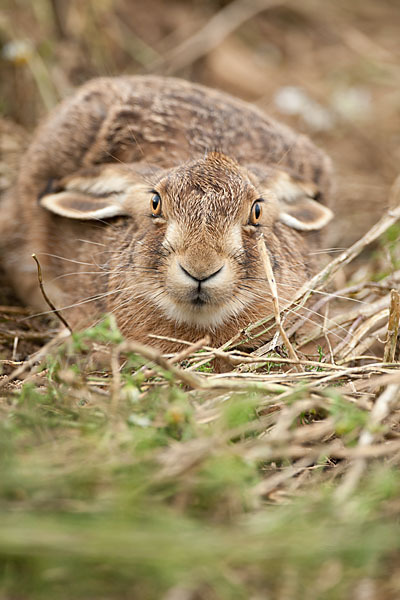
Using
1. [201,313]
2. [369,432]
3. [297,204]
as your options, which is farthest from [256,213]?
[369,432]

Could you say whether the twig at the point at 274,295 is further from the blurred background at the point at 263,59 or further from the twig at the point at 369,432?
the blurred background at the point at 263,59

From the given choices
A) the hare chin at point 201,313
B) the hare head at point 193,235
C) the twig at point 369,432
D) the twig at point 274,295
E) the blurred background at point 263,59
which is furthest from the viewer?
the blurred background at point 263,59

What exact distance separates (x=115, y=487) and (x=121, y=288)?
2.30 metres

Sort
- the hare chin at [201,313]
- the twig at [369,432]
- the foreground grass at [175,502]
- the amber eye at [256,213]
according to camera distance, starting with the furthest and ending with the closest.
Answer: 1. the amber eye at [256,213]
2. the hare chin at [201,313]
3. the twig at [369,432]
4. the foreground grass at [175,502]

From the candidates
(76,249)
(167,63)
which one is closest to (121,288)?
(76,249)

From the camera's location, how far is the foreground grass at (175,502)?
2.33 meters

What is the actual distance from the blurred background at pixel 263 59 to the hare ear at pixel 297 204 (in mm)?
1589

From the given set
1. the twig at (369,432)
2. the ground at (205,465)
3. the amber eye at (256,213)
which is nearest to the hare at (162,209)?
the amber eye at (256,213)

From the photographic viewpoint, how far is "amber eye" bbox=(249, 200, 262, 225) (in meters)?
4.66

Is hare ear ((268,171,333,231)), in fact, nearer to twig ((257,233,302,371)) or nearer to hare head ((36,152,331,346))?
hare head ((36,152,331,346))

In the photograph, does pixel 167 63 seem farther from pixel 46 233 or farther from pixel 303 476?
pixel 303 476

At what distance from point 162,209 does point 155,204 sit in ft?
0.34

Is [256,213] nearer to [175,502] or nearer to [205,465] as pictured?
[205,465]

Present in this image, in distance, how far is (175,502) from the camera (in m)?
2.72
